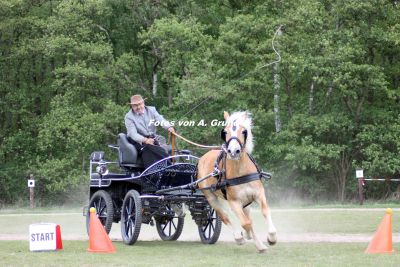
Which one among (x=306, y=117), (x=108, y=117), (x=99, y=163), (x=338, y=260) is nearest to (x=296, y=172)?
(x=306, y=117)

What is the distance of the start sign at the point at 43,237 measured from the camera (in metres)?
11.3

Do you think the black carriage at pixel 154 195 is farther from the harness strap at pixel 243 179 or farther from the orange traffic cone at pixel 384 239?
the orange traffic cone at pixel 384 239

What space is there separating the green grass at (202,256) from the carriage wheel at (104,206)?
697 mm

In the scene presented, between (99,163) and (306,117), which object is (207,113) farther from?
(99,163)

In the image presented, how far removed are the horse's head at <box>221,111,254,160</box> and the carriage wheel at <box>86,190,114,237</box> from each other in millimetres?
2828

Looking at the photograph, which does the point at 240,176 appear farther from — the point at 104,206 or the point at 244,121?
the point at 104,206

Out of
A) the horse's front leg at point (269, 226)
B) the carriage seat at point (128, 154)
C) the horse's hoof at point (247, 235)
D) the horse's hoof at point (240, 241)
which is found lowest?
the horse's hoof at point (240, 241)

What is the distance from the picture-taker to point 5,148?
35.4 metres

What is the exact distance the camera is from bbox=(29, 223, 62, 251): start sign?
11258mm

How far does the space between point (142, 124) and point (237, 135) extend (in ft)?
8.57

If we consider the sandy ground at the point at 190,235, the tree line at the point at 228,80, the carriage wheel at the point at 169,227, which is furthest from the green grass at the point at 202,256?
the tree line at the point at 228,80

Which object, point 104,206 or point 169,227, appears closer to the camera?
point 104,206

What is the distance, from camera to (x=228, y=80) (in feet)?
104

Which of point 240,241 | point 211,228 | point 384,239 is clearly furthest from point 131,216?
point 384,239
